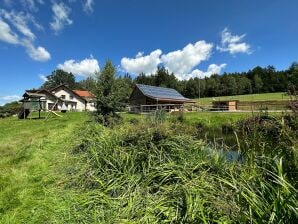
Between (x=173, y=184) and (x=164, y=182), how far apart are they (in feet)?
0.85

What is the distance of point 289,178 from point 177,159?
88.4 inches

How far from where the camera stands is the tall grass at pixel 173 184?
2709mm

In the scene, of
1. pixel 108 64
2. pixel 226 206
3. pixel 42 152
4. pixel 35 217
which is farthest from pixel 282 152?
pixel 108 64

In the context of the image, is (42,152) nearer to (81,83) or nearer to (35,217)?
(35,217)

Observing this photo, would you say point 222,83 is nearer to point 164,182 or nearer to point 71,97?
point 71,97

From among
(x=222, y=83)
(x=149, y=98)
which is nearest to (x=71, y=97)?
(x=149, y=98)

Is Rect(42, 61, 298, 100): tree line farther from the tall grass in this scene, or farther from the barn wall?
the tall grass

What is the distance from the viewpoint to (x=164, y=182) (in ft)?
14.0

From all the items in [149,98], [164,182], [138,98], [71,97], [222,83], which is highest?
[222,83]

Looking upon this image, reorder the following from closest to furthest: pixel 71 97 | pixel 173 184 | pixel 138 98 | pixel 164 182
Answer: pixel 173 184 < pixel 164 182 < pixel 138 98 < pixel 71 97

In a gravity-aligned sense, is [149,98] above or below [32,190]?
above

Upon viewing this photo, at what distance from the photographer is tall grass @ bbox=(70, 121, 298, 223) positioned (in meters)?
2.71

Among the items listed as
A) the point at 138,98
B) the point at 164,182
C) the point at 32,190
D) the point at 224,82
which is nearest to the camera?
the point at 164,182

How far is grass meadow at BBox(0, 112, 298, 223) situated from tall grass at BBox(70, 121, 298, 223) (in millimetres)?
10
